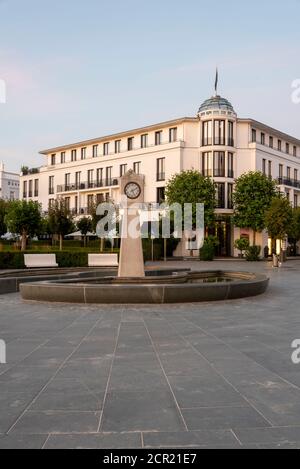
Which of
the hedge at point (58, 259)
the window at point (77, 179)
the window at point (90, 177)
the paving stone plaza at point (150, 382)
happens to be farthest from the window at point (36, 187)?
the paving stone plaza at point (150, 382)

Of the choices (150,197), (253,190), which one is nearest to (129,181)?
(253,190)

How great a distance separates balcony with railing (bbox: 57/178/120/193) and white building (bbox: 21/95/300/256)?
128 mm

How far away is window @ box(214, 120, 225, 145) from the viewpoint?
1799 inches

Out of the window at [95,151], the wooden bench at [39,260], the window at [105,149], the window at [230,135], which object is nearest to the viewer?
the wooden bench at [39,260]

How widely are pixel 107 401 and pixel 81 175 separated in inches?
2139

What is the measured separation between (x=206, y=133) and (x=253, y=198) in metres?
8.81

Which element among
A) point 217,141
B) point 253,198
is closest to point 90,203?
point 217,141

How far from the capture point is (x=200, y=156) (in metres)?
46.9

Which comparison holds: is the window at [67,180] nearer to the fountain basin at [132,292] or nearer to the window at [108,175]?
the window at [108,175]

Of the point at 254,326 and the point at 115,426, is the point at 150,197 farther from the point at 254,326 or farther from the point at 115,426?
the point at 115,426

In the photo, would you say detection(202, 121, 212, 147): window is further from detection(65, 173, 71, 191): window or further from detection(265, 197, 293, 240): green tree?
detection(65, 173, 71, 191): window

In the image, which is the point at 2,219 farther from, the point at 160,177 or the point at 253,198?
the point at 253,198

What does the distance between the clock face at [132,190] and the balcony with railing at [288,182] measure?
132 feet

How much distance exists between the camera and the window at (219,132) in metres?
45.7
